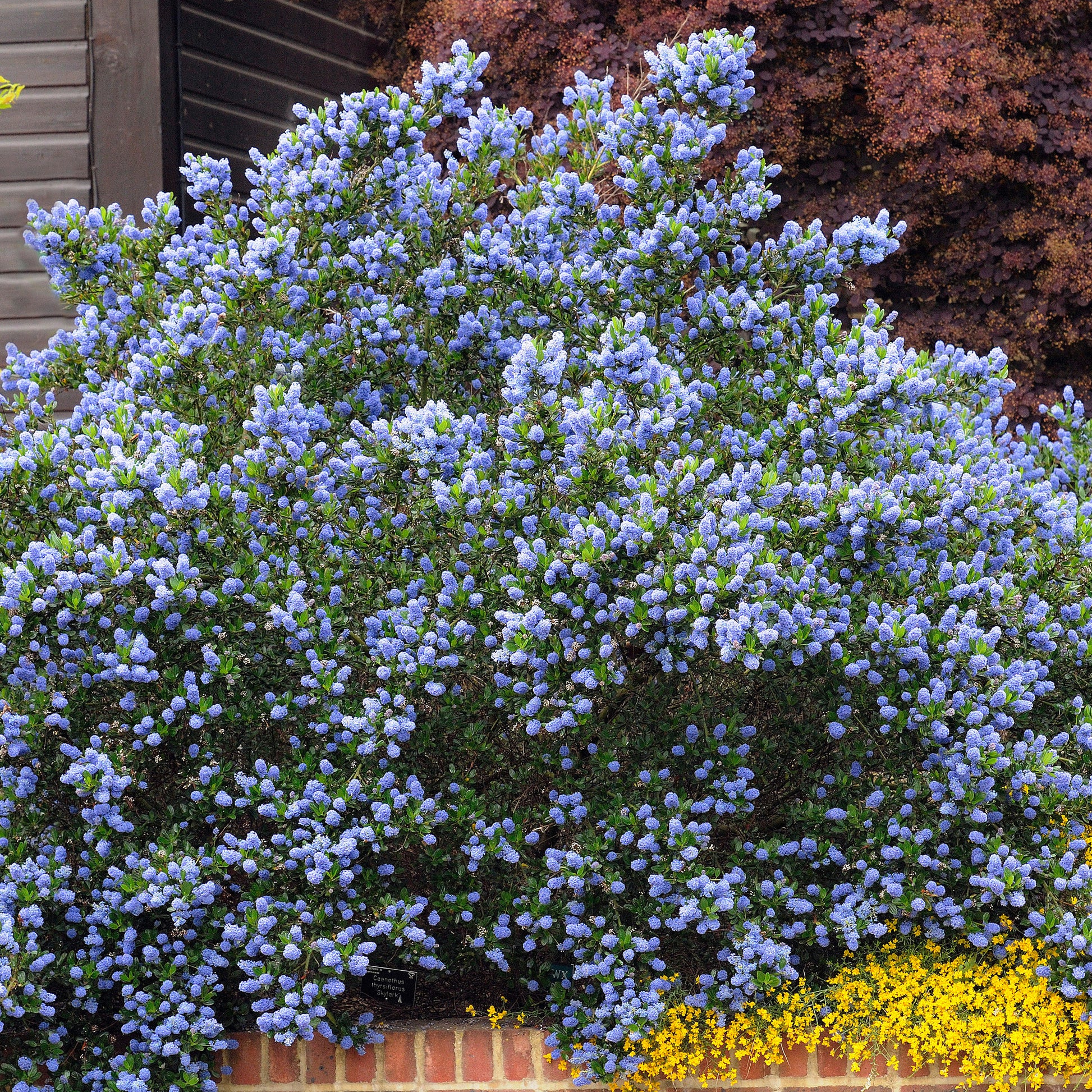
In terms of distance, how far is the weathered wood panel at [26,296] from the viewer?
5887mm

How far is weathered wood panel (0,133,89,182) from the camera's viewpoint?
18.8 feet

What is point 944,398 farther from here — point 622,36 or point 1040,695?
point 622,36

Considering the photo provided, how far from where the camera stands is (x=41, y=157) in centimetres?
578

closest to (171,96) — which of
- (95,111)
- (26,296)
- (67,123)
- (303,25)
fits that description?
(95,111)

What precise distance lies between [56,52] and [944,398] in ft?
14.7

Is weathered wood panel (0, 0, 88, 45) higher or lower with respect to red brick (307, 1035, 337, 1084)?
higher

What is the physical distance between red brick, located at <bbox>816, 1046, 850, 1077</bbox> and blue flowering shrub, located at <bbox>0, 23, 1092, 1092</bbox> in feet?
0.78

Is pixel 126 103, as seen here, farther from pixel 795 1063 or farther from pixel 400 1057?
pixel 795 1063

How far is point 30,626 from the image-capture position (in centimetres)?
284

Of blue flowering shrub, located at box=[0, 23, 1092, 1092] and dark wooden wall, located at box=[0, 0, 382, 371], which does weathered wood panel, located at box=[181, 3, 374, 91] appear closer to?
dark wooden wall, located at box=[0, 0, 382, 371]

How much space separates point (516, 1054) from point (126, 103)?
4603mm

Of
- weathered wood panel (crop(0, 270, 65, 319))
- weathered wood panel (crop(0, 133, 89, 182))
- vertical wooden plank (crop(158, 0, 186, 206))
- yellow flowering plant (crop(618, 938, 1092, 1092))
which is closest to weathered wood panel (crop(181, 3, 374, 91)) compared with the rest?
vertical wooden plank (crop(158, 0, 186, 206))

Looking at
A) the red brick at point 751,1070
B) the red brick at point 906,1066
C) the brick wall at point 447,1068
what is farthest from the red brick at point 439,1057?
the red brick at point 906,1066

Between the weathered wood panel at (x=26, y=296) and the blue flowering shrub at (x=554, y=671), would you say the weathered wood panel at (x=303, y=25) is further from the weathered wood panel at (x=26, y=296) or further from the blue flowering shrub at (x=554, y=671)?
the blue flowering shrub at (x=554, y=671)
